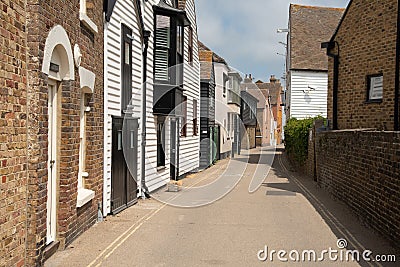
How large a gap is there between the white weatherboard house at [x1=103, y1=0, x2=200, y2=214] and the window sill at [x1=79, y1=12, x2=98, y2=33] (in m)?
1.38

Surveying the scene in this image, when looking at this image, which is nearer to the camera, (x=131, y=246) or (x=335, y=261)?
(x=335, y=261)

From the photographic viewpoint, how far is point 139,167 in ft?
46.6

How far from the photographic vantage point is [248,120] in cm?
5388

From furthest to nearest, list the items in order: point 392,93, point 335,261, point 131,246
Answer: point 392,93 → point 131,246 → point 335,261

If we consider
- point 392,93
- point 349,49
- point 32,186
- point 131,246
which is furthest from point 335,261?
point 349,49

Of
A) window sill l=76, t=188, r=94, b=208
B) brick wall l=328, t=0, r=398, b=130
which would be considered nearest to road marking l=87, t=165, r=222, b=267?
window sill l=76, t=188, r=94, b=208

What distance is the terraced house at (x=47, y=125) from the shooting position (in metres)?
5.80

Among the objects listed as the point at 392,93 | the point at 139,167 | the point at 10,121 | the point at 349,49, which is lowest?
the point at 139,167

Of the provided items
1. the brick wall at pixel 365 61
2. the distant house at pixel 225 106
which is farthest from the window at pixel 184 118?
the distant house at pixel 225 106

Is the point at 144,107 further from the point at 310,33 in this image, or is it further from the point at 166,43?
the point at 310,33

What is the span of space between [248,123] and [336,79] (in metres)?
35.0

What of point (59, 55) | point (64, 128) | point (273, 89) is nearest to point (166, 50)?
point (59, 55)

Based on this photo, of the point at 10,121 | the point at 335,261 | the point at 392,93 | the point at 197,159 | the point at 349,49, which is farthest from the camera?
the point at 197,159

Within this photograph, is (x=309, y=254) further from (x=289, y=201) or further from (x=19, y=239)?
(x=289, y=201)
